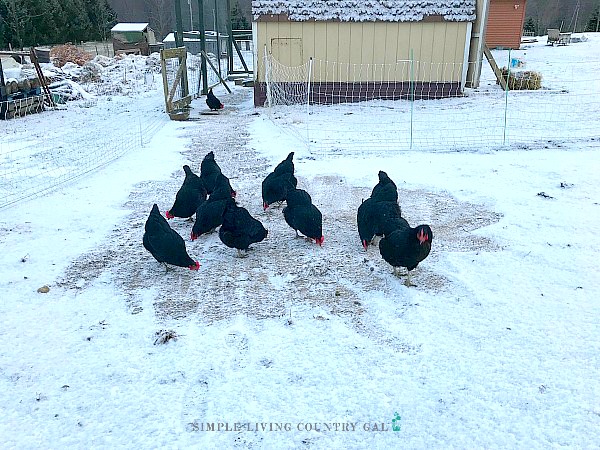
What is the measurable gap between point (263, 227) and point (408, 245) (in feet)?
5.30

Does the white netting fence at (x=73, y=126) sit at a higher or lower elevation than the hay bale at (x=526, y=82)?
lower

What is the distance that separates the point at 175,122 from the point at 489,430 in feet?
36.3

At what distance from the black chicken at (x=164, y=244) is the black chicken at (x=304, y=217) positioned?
120 cm

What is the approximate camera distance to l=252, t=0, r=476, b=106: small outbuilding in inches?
515

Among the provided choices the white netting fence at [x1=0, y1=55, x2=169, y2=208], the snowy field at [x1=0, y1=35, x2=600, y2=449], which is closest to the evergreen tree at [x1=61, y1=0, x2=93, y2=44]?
the white netting fence at [x1=0, y1=55, x2=169, y2=208]

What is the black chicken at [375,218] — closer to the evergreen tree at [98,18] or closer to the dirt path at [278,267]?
the dirt path at [278,267]

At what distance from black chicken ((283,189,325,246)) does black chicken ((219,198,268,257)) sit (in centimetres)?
43

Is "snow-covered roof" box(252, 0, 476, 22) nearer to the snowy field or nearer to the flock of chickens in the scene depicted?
the snowy field

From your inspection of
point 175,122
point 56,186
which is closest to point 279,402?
point 56,186

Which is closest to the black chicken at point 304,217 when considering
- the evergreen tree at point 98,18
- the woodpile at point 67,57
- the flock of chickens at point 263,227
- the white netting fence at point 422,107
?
the flock of chickens at point 263,227

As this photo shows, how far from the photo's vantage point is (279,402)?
287 cm

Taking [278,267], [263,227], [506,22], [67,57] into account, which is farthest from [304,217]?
[506,22]

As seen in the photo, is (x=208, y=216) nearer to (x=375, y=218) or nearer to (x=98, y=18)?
(x=375, y=218)

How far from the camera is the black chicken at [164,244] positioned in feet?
13.9
